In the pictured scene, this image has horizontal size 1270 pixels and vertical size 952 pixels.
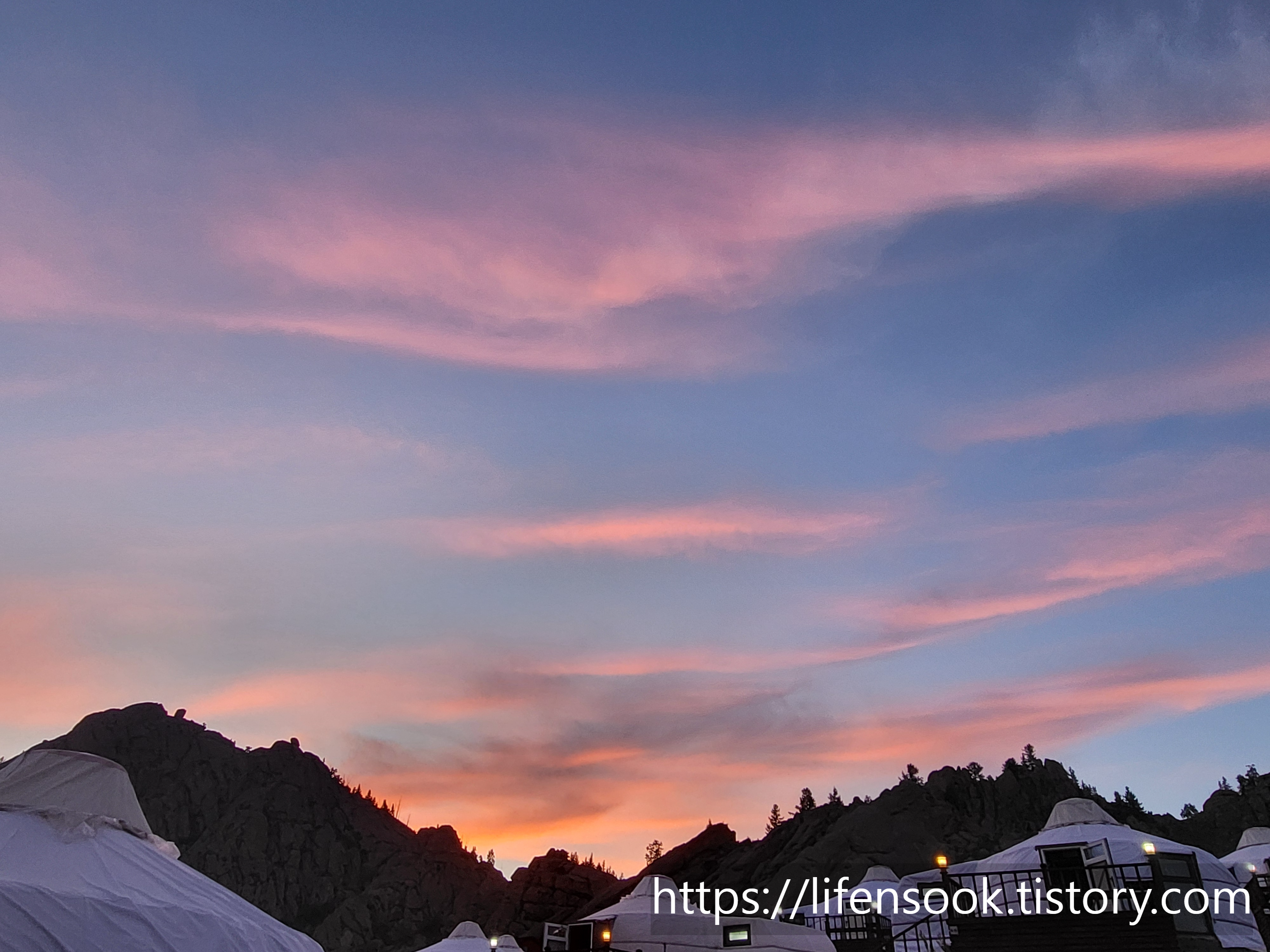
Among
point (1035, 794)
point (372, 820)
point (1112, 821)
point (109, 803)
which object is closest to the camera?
point (109, 803)

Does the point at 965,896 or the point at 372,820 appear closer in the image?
the point at 965,896

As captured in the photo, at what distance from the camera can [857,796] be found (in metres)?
68.2

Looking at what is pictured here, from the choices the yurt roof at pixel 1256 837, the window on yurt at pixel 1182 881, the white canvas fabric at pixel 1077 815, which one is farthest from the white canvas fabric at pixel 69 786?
the yurt roof at pixel 1256 837

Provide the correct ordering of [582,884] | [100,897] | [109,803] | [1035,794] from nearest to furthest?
[100,897]
[109,803]
[582,884]
[1035,794]

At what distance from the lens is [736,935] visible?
2370 cm

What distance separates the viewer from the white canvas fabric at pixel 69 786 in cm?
1508

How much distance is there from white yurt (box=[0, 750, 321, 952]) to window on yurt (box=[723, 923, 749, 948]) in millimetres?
12224

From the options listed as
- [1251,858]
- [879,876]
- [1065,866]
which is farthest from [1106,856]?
[879,876]

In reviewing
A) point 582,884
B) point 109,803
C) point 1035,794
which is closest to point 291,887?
point 582,884

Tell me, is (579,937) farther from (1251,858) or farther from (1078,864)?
(1251,858)

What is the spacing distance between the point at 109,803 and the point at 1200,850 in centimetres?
3021

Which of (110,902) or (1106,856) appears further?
(1106,856)

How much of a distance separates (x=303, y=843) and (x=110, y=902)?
73.2 meters

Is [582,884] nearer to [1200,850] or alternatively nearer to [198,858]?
[198,858]
